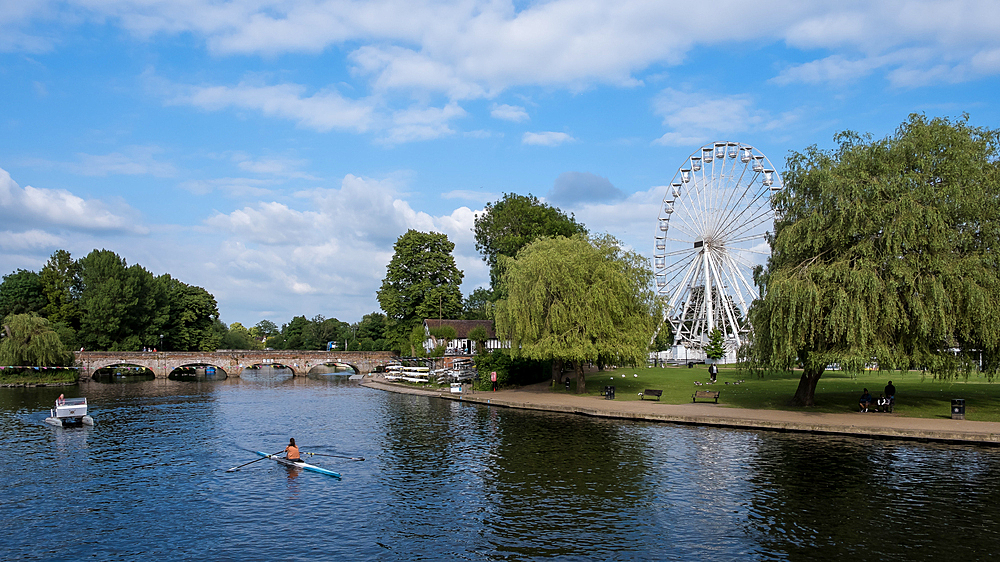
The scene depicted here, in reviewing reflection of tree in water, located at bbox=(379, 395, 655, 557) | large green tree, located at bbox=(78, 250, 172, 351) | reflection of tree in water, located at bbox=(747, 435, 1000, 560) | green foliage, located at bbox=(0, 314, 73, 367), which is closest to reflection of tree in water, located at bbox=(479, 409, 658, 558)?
reflection of tree in water, located at bbox=(379, 395, 655, 557)

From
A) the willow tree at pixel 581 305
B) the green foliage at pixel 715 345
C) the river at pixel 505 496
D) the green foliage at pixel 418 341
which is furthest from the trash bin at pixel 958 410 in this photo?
the green foliage at pixel 418 341

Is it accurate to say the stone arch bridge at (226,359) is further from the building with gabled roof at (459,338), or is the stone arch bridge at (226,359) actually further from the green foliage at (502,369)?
the green foliage at (502,369)

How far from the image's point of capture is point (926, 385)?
45125 millimetres

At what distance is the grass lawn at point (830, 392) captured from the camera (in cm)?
3391

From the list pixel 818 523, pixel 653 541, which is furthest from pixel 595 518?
pixel 818 523

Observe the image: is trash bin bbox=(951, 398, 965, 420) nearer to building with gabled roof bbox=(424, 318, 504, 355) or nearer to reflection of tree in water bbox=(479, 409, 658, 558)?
reflection of tree in water bbox=(479, 409, 658, 558)

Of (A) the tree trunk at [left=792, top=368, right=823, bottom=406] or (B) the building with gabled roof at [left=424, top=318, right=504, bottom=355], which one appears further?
(B) the building with gabled roof at [left=424, top=318, right=504, bottom=355]

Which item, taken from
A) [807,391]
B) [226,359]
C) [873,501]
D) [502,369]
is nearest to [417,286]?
[226,359]

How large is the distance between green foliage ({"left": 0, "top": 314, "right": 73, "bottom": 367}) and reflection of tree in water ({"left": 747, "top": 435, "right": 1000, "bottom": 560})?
7507 centimetres

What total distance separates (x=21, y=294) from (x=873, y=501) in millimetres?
110140

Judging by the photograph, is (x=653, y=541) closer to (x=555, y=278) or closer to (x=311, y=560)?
(x=311, y=560)

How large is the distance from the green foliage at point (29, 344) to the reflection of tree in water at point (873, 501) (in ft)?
246

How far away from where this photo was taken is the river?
621 inches

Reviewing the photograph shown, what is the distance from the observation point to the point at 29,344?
72.3m
